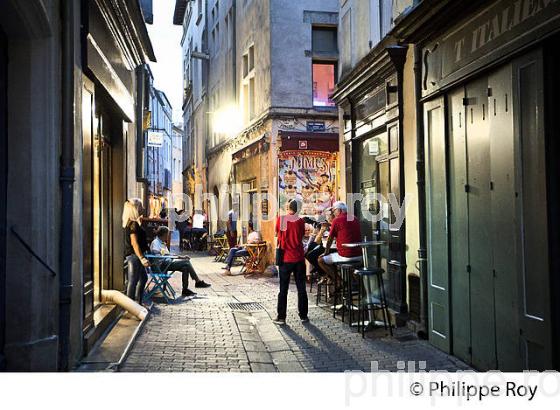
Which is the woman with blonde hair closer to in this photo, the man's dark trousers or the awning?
the man's dark trousers

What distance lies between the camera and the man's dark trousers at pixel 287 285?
7039mm

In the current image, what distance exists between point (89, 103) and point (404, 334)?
404cm

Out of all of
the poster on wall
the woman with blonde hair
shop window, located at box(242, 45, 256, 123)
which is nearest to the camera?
the woman with blonde hair

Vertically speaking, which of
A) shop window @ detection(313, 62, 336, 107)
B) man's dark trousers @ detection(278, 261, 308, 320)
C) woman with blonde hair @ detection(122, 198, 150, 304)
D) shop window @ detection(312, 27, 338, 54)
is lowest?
man's dark trousers @ detection(278, 261, 308, 320)

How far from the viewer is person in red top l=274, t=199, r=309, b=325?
23.1 ft

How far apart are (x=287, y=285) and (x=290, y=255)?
0.38 m

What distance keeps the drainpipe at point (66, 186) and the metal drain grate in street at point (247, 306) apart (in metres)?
3.94

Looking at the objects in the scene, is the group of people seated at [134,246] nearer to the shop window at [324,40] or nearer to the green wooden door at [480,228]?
the green wooden door at [480,228]

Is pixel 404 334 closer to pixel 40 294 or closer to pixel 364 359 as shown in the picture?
pixel 364 359

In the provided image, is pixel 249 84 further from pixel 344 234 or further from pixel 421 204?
pixel 421 204

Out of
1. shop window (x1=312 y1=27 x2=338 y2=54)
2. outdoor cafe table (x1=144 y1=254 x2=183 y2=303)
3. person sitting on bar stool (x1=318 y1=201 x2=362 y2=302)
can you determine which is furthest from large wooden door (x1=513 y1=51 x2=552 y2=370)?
shop window (x1=312 y1=27 x2=338 y2=54)

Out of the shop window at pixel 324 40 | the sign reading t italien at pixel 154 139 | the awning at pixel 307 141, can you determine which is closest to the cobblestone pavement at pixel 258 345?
the sign reading t italien at pixel 154 139

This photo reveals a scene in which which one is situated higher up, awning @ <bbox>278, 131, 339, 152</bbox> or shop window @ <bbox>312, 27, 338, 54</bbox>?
shop window @ <bbox>312, 27, 338, 54</bbox>

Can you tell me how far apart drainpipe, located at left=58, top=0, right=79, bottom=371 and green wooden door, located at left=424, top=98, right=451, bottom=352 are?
3347 millimetres
